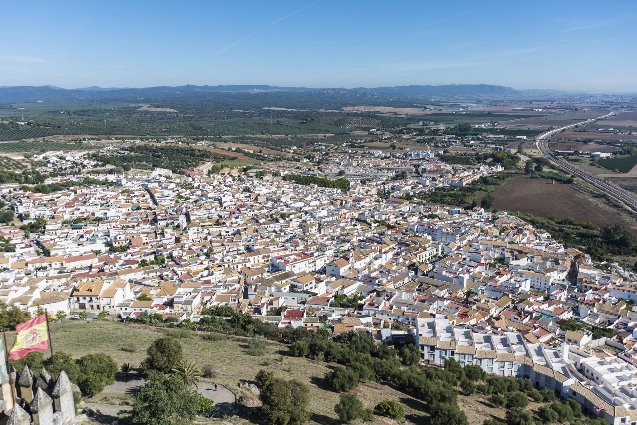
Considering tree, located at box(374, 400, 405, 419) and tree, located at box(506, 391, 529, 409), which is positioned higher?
tree, located at box(374, 400, 405, 419)

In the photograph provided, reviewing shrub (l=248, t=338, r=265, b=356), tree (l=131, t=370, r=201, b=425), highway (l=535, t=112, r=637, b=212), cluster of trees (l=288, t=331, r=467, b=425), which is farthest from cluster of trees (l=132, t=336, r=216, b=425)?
highway (l=535, t=112, r=637, b=212)

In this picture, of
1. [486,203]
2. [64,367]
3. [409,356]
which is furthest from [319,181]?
[64,367]

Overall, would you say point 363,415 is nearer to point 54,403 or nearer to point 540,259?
point 54,403

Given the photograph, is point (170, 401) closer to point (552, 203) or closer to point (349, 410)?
point (349, 410)

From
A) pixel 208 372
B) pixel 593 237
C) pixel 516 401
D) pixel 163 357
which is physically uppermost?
pixel 163 357

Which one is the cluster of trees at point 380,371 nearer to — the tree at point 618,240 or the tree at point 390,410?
the tree at point 390,410

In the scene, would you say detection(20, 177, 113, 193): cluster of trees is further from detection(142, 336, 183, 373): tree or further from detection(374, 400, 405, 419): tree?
detection(374, 400, 405, 419): tree
